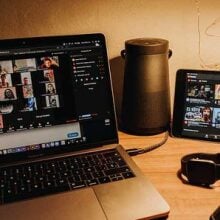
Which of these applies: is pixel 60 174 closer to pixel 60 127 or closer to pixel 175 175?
pixel 60 127

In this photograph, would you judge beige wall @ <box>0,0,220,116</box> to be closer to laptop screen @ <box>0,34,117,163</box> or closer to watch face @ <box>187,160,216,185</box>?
laptop screen @ <box>0,34,117,163</box>

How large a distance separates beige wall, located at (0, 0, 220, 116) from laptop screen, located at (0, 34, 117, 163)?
0.18 meters

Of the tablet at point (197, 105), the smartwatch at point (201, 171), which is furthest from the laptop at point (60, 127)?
the tablet at point (197, 105)

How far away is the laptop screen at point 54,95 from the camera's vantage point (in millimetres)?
892

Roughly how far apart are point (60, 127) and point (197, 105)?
372mm

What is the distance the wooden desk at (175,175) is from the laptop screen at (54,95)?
0.11m

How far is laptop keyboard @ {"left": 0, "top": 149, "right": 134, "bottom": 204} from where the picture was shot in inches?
30.9

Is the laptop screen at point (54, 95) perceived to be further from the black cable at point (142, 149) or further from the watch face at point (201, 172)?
the watch face at point (201, 172)

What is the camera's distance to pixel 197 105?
1.02 m

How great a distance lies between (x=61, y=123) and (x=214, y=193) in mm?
386

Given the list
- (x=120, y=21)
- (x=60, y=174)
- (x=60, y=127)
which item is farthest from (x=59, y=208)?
(x=120, y=21)

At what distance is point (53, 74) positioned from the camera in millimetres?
919

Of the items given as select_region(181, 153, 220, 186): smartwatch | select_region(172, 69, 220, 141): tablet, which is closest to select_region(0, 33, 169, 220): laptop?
select_region(181, 153, 220, 186): smartwatch

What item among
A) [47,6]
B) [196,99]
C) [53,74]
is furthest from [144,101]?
[47,6]
